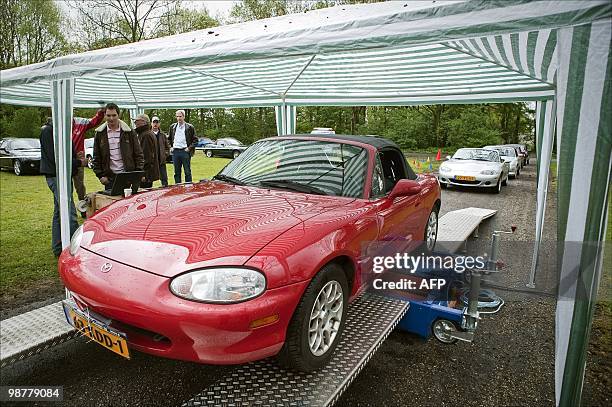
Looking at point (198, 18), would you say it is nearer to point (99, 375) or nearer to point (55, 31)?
point (55, 31)

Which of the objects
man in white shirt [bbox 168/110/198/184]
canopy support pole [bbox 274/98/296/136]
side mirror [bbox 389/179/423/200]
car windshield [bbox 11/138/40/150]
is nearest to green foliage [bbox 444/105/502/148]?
canopy support pole [bbox 274/98/296/136]

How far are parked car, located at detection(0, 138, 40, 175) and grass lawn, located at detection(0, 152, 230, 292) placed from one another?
2.66 meters

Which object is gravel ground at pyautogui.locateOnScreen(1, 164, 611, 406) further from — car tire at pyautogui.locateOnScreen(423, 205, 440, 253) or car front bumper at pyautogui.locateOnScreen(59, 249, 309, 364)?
car tire at pyautogui.locateOnScreen(423, 205, 440, 253)

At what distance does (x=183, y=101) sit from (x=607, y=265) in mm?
8407

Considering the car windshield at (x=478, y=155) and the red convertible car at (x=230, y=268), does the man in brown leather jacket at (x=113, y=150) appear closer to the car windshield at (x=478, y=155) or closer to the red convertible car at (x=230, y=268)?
the red convertible car at (x=230, y=268)

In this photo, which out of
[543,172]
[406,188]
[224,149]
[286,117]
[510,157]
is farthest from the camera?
A: [224,149]

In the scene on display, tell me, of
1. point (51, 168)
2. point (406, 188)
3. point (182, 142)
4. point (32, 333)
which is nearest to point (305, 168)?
point (406, 188)

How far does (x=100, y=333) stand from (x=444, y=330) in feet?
7.73

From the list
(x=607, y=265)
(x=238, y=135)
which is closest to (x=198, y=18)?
(x=238, y=135)

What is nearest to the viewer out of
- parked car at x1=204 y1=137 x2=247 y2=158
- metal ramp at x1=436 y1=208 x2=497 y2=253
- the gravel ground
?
the gravel ground

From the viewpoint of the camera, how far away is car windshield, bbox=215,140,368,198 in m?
3.05

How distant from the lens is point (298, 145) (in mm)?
3527

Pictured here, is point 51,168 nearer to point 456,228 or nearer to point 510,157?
point 456,228

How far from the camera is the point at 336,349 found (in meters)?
2.39
